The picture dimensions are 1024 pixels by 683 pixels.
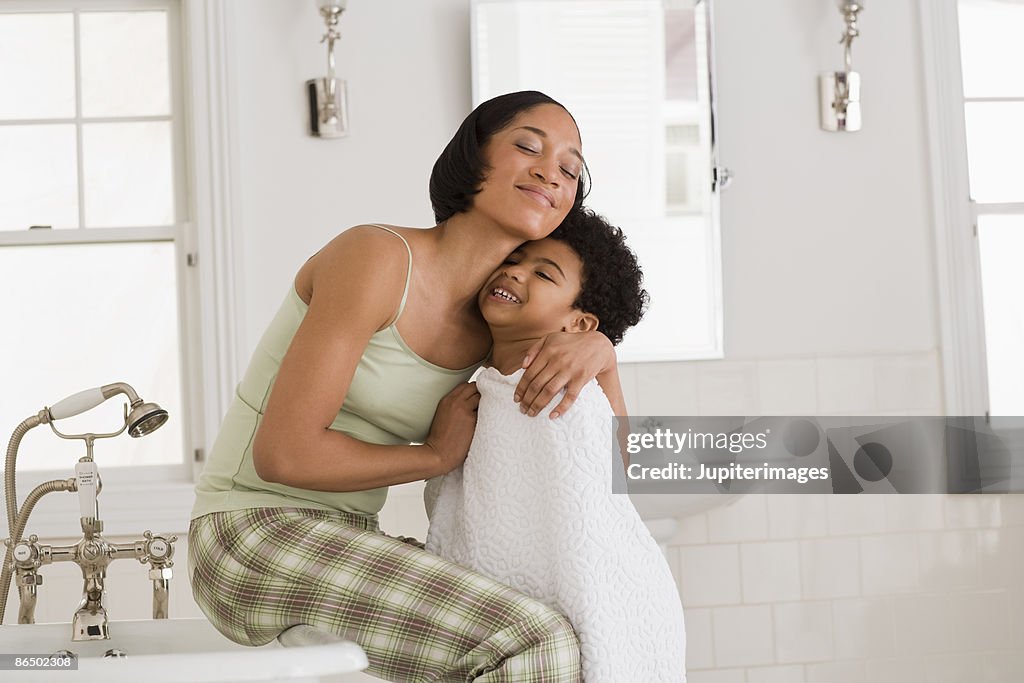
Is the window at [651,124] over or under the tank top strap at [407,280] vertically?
over

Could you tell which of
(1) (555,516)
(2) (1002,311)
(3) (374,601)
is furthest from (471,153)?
(2) (1002,311)

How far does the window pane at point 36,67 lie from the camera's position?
117 inches

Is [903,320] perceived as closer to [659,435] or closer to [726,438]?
[726,438]

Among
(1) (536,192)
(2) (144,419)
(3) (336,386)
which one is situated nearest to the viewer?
(3) (336,386)

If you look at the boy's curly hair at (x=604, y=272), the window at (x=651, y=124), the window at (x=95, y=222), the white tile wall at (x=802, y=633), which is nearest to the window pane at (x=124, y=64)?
the window at (x=95, y=222)

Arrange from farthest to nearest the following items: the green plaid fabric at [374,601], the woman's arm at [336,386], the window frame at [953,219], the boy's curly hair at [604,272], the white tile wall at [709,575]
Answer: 1. the window frame at [953,219]
2. the white tile wall at [709,575]
3. the boy's curly hair at [604,272]
4. the woman's arm at [336,386]
5. the green plaid fabric at [374,601]

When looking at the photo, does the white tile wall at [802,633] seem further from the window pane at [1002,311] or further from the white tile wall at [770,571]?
the window pane at [1002,311]

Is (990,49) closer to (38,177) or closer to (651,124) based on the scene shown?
(651,124)

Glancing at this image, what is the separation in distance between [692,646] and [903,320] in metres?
1.17

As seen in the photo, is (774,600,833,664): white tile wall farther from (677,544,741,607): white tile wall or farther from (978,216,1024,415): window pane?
(978,216,1024,415): window pane

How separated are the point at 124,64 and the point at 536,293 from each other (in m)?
1.99

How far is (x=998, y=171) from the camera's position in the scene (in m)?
3.14

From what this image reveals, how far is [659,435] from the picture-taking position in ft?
9.40

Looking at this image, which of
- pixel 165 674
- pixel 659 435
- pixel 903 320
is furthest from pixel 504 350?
pixel 903 320
